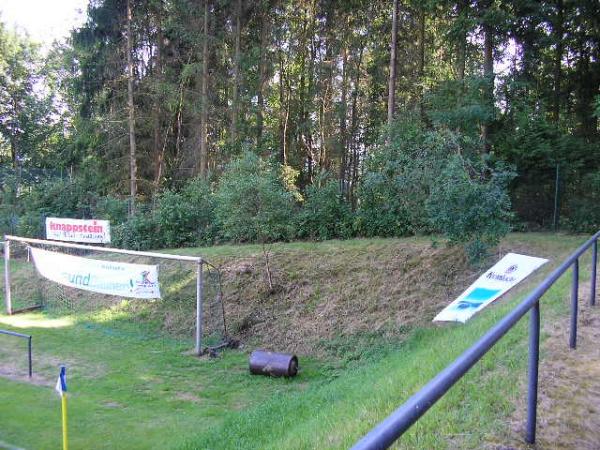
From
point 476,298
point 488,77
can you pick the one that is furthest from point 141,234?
point 476,298

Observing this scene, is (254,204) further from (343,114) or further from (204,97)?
(343,114)

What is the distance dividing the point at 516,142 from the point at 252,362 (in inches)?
489

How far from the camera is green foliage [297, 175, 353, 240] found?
687 inches

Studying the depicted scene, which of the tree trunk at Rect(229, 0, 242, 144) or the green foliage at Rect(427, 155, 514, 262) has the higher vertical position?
the tree trunk at Rect(229, 0, 242, 144)

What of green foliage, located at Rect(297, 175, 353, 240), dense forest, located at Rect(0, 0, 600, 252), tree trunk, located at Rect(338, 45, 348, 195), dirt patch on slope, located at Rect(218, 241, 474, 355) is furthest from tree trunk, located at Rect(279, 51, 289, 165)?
dirt patch on slope, located at Rect(218, 241, 474, 355)

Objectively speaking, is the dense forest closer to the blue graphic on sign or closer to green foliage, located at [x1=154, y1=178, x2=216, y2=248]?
green foliage, located at [x1=154, y1=178, x2=216, y2=248]

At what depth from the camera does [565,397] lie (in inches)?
142

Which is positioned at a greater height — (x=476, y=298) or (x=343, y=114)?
(x=343, y=114)

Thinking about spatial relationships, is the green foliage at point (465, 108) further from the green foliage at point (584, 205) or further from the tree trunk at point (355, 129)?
the tree trunk at point (355, 129)

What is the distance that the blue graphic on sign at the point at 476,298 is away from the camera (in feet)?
31.9

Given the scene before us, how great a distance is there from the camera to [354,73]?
111 feet

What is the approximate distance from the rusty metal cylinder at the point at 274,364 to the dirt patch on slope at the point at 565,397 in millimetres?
5705

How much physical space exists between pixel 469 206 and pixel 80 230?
13455mm

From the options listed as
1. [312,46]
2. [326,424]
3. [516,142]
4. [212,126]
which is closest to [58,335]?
[326,424]
